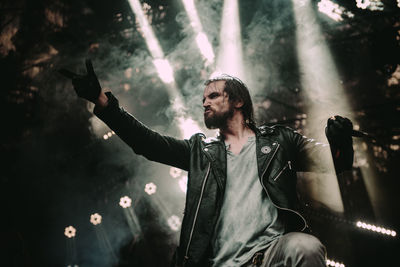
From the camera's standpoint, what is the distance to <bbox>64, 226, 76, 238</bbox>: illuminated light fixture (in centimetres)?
617

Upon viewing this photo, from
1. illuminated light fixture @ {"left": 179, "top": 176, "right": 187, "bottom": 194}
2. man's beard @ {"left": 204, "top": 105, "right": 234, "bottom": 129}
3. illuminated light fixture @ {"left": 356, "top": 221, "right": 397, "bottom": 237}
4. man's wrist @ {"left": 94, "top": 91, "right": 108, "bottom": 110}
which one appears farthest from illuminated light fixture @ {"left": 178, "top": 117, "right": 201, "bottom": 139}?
illuminated light fixture @ {"left": 356, "top": 221, "right": 397, "bottom": 237}

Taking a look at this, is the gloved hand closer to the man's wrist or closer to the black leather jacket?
the black leather jacket

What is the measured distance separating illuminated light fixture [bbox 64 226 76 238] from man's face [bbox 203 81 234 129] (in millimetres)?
5942

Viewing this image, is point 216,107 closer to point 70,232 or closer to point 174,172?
point 174,172

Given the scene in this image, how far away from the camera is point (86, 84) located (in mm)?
1799

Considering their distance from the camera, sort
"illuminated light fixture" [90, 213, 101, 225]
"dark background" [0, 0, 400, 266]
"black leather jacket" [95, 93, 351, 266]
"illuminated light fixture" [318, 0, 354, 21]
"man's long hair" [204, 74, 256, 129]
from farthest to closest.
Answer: "illuminated light fixture" [90, 213, 101, 225] < "dark background" [0, 0, 400, 266] < "illuminated light fixture" [318, 0, 354, 21] < "man's long hair" [204, 74, 256, 129] < "black leather jacket" [95, 93, 351, 266]

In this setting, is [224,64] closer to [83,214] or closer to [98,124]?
[98,124]

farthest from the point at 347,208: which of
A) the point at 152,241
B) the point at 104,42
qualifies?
the point at 104,42

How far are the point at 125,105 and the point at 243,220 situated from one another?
5686 mm

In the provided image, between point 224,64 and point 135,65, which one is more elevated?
point 135,65

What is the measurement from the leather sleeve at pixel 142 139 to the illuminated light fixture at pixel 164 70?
4331 mm

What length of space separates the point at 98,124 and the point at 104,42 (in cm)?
253

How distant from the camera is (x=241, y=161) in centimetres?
214

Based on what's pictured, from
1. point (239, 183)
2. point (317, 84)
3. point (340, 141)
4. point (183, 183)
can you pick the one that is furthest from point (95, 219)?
point (317, 84)
